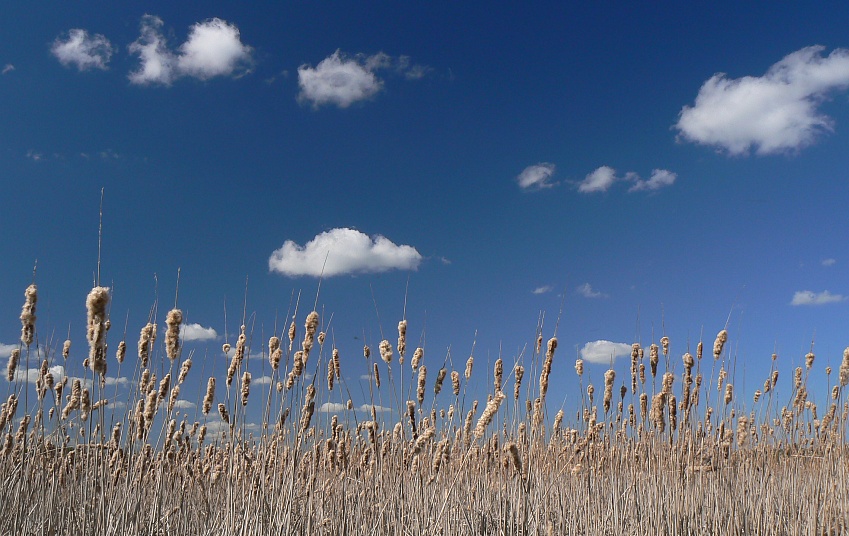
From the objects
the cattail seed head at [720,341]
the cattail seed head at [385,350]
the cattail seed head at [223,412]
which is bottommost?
the cattail seed head at [223,412]

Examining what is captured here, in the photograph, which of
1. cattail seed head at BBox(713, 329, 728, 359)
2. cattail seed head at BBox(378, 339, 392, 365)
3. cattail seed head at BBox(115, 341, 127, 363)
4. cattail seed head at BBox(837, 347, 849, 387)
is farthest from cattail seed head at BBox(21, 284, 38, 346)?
cattail seed head at BBox(837, 347, 849, 387)

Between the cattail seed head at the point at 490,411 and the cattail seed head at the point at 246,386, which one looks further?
the cattail seed head at the point at 246,386

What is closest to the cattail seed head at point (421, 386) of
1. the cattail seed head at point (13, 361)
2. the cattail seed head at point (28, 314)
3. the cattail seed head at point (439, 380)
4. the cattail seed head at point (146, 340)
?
the cattail seed head at point (439, 380)

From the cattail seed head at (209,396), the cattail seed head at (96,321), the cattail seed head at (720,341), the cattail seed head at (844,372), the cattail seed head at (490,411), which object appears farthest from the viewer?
the cattail seed head at (844,372)

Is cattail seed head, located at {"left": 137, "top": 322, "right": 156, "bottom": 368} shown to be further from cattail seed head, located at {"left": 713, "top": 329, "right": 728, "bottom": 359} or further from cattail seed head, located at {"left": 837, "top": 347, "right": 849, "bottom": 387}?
cattail seed head, located at {"left": 837, "top": 347, "right": 849, "bottom": 387}

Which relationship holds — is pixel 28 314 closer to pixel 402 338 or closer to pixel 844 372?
pixel 402 338

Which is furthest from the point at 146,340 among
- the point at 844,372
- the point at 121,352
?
the point at 844,372

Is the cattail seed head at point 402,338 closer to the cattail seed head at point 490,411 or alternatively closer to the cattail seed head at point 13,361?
the cattail seed head at point 490,411

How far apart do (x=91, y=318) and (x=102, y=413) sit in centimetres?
69

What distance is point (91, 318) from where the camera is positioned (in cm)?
233

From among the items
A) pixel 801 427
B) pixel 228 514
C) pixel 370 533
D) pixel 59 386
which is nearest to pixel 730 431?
pixel 801 427

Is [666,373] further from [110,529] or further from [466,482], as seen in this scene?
[110,529]

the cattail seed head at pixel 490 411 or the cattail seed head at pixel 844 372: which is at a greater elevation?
the cattail seed head at pixel 844 372

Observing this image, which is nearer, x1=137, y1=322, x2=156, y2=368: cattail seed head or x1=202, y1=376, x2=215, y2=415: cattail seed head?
x1=137, y1=322, x2=156, y2=368: cattail seed head
